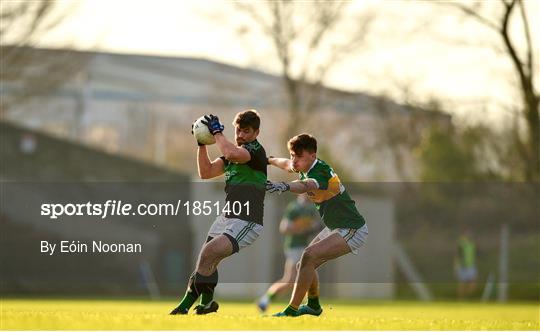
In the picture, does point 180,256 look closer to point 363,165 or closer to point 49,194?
point 49,194

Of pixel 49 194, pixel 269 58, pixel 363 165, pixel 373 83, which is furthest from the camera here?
pixel 363 165

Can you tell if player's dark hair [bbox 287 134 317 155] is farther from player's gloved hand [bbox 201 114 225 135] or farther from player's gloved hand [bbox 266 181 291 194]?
player's gloved hand [bbox 201 114 225 135]

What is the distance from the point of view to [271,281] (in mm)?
35906

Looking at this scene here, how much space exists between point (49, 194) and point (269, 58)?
44.5ft

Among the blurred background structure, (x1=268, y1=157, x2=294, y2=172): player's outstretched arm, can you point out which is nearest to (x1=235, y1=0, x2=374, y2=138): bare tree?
the blurred background structure

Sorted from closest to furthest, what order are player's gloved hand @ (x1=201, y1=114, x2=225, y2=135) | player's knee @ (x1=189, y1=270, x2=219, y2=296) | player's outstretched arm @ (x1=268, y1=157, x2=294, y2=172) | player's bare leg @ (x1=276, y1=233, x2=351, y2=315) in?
1. player's gloved hand @ (x1=201, y1=114, x2=225, y2=135)
2. player's knee @ (x1=189, y1=270, x2=219, y2=296)
3. player's bare leg @ (x1=276, y1=233, x2=351, y2=315)
4. player's outstretched arm @ (x1=268, y1=157, x2=294, y2=172)

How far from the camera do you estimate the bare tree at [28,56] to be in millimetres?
33156

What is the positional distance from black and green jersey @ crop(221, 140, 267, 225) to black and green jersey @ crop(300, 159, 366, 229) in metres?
0.59

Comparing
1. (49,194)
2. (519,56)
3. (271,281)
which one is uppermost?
(519,56)

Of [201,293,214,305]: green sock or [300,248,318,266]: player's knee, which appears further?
[300,248,318,266]: player's knee

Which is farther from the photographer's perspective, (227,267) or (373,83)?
(373,83)

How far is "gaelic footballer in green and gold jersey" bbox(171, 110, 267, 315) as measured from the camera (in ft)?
43.1

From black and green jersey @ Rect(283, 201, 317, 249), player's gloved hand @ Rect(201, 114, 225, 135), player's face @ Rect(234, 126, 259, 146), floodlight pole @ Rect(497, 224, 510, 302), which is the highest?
player's gloved hand @ Rect(201, 114, 225, 135)

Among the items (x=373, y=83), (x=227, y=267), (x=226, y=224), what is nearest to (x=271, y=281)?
(x=227, y=267)
